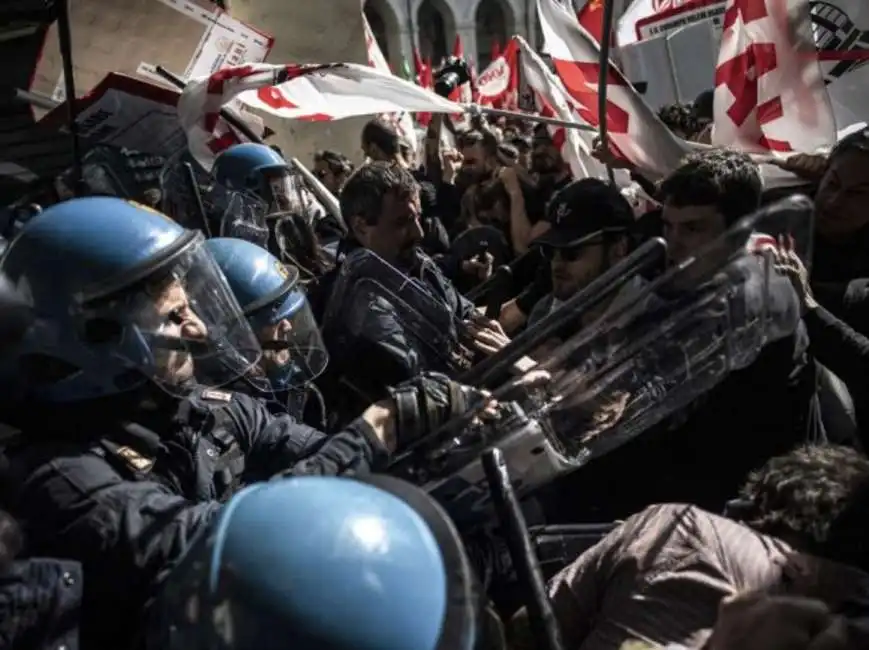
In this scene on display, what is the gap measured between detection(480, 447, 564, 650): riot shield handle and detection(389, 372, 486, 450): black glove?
44 centimetres

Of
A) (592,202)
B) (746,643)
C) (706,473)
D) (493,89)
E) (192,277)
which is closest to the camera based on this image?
(746,643)

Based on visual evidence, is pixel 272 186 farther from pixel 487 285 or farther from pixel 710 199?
pixel 710 199

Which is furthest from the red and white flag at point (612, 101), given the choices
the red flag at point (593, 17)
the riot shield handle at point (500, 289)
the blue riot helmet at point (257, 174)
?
the blue riot helmet at point (257, 174)

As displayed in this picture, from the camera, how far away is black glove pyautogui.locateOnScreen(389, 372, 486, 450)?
2188 millimetres

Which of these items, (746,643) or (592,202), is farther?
(592,202)

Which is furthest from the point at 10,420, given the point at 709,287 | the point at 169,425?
the point at 709,287

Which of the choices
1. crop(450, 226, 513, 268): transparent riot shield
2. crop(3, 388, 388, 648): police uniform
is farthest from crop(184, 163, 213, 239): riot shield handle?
crop(3, 388, 388, 648): police uniform

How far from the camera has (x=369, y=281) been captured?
10.4ft

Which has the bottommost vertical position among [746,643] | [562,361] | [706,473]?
[706,473]

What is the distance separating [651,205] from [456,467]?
10.3 ft

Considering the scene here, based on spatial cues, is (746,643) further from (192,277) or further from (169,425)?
(192,277)

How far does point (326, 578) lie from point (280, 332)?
1.98 meters

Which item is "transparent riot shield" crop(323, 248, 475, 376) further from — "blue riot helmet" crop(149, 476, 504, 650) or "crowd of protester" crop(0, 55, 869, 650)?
"blue riot helmet" crop(149, 476, 504, 650)

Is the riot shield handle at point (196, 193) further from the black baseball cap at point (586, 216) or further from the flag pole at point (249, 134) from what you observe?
the black baseball cap at point (586, 216)
